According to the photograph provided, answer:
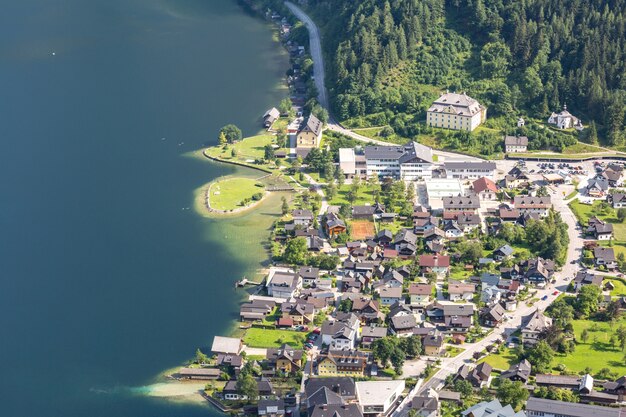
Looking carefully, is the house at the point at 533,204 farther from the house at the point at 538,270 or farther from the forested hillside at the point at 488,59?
the forested hillside at the point at 488,59

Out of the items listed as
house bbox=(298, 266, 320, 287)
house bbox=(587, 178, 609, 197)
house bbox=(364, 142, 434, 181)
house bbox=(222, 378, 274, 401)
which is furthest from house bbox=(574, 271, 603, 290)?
house bbox=(222, 378, 274, 401)

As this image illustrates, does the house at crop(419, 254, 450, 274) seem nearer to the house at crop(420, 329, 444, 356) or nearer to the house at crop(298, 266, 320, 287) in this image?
the house at crop(298, 266, 320, 287)

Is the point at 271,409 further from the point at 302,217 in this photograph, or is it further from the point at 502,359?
the point at 302,217

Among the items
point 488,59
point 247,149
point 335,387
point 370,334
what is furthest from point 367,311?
point 488,59

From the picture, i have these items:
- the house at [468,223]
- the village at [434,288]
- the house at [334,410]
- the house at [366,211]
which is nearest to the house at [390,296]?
the village at [434,288]

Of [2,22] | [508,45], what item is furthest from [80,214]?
[2,22]

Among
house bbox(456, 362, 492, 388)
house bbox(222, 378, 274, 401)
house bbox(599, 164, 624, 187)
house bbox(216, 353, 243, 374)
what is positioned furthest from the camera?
house bbox(599, 164, 624, 187)
